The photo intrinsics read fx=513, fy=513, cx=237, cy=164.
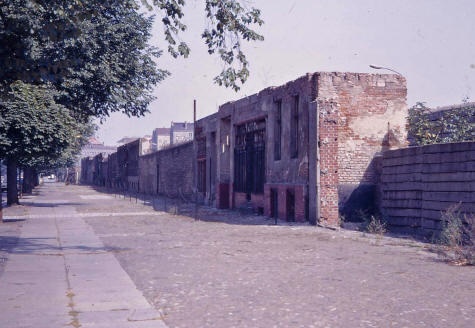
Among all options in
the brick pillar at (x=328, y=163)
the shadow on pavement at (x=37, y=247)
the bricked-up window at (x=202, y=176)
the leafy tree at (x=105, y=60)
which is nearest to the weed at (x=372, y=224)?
the brick pillar at (x=328, y=163)

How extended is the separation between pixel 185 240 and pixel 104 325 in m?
7.22

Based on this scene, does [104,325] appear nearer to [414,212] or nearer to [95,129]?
[414,212]

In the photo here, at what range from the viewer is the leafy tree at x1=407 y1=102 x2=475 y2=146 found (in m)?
17.8

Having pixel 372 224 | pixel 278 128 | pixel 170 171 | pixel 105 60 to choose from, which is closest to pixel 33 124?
pixel 105 60

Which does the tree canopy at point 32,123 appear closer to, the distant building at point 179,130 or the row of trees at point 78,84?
the row of trees at point 78,84

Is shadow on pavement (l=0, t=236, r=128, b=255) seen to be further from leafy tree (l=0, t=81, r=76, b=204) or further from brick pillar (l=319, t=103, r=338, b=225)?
leafy tree (l=0, t=81, r=76, b=204)

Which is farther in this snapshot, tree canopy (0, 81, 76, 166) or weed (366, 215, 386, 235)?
tree canopy (0, 81, 76, 166)

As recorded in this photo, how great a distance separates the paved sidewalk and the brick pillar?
275 inches

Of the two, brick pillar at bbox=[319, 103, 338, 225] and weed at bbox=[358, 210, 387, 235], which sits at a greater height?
brick pillar at bbox=[319, 103, 338, 225]

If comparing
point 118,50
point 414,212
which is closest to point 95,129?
point 118,50

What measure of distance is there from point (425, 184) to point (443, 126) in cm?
657

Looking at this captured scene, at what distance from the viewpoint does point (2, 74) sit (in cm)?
759

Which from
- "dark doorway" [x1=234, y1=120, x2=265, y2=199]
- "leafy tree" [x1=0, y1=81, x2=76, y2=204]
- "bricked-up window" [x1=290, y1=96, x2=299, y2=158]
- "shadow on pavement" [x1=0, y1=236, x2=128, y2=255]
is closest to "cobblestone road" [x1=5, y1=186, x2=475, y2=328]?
"shadow on pavement" [x1=0, y1=236, x2=128, y2=255]

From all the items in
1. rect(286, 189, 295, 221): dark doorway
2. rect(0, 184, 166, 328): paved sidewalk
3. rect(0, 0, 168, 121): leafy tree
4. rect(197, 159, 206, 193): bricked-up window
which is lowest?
rect(0, 184, 166, 328): paved sidewalk
